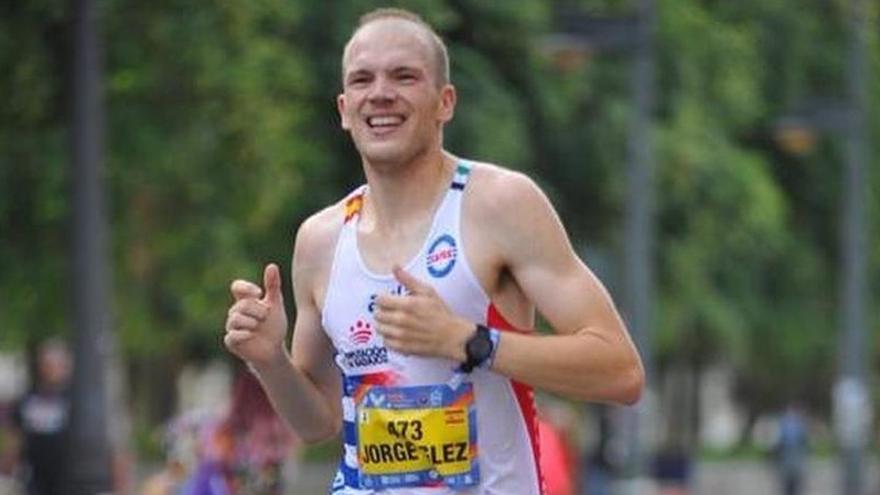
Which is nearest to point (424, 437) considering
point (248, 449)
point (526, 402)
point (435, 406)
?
point (435, 406)

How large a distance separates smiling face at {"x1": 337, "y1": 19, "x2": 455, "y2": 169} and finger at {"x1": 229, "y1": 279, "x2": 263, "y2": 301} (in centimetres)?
34

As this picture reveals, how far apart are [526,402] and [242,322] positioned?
585mm

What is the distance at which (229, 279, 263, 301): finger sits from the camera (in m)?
6.10

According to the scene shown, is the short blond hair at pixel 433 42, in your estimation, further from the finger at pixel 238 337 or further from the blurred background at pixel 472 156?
the blurred background at pixel 472 156

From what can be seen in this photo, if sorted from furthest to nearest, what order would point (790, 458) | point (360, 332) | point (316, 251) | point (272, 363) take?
point (790, 458), point (316, 251), point (272, 363), point (360, 332)

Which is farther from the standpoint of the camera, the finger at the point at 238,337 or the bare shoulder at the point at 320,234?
the bare shoulder at the point at 320,234

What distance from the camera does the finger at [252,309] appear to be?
6.12m

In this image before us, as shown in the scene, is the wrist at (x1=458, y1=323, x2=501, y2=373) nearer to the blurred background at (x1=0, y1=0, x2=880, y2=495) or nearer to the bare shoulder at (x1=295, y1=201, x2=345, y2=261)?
the bare shoulder at (x1=295, y1=201, x2=345, y2=261)

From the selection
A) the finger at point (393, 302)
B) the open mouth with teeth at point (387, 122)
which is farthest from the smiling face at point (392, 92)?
the finger at point (393, 302)

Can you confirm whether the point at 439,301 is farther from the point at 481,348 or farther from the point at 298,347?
the point at 298,347

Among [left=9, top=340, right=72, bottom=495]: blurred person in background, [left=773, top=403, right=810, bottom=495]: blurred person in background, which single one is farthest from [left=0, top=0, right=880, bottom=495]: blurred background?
[left=773, top=403, right=810, bottom=495]: blurred person in background

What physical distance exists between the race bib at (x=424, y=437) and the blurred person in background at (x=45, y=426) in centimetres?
1441

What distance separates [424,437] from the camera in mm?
6066

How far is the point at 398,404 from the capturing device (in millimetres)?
6082
